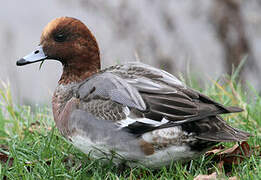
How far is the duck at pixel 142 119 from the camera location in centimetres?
318

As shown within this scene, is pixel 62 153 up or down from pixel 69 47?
down

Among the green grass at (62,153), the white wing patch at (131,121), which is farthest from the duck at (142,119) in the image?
the green grass at (62,153)

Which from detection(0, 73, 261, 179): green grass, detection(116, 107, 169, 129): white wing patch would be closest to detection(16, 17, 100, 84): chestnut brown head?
detection(0, 73, 261, 179): green grass

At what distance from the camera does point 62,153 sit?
3.78 meters

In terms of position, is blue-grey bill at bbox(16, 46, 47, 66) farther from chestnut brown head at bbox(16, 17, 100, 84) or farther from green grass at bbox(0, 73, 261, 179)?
green grass at bbox(0, 73, 261, 179)

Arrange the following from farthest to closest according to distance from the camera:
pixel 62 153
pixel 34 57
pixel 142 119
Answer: pixel 34 57
pixel 62 153
pixel 142 119

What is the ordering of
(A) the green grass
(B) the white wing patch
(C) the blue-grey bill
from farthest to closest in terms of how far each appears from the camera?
1. (C) the blue-grey bill
2. (A) the green grass
3. (B) the white wing patch

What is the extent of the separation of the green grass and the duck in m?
0.12

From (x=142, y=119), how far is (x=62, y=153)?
0.89m

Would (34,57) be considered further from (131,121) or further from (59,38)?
(131,121)

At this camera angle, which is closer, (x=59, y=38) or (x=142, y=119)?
(x=142, y=119)

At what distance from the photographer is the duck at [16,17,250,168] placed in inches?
125

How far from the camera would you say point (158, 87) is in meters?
3.33

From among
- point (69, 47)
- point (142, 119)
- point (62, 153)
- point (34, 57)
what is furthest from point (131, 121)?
point (34, 57)
